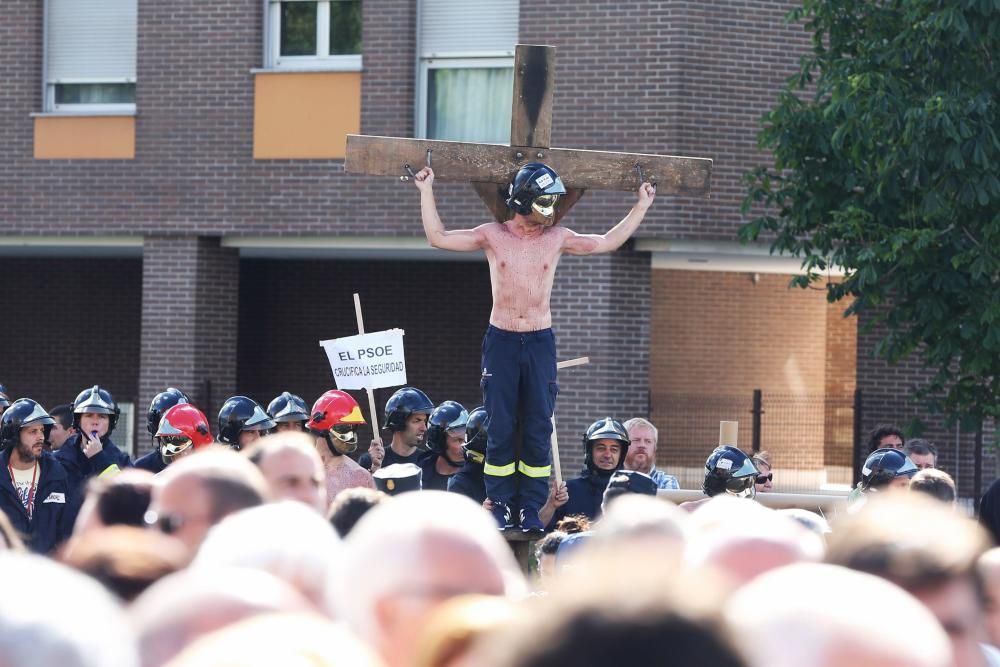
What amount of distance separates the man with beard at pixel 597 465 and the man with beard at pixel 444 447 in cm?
91

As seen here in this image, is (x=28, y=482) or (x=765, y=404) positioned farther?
(x=765, y=404)

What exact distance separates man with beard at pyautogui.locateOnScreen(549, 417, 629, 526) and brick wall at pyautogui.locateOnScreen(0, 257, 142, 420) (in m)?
13.9

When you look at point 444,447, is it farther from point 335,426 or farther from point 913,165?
point 913,165

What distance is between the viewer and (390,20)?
59.4 feet

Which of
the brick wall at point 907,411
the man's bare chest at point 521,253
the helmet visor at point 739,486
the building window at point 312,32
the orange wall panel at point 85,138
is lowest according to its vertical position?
the brick wall at point 907,411

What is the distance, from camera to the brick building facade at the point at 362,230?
17.2 m

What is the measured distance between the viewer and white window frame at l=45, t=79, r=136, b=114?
1902cm

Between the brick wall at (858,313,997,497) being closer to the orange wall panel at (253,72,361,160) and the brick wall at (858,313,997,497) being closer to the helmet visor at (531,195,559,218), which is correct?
the orange wall panel at (253,72,361,160)

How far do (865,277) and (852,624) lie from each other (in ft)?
37.9

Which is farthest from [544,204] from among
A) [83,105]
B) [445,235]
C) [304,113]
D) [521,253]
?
[83,105]

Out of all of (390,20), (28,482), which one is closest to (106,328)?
(390,20)

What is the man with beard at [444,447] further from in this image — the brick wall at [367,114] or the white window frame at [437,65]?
the white window frame at [437,65]

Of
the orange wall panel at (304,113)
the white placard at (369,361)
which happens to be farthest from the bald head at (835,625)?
the orange wall panel at (304,113)

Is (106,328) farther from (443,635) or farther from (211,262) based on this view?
(443,635)
